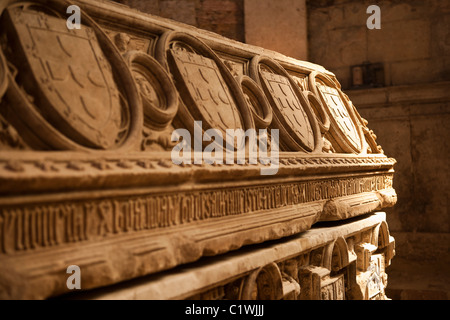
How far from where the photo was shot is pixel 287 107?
2.53 meters

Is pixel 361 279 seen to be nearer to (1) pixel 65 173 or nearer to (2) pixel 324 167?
(2) pixel 324 167

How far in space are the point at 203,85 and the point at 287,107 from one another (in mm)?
641

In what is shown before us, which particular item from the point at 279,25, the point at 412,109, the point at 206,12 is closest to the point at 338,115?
the point at 412,109

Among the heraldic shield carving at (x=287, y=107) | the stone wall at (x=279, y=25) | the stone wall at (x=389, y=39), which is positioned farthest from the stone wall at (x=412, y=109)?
the heraldic shield carving at (x=287, y=107)

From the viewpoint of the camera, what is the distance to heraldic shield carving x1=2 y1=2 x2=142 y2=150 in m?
1.40

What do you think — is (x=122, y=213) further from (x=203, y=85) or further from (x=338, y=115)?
(x=338, y=115)

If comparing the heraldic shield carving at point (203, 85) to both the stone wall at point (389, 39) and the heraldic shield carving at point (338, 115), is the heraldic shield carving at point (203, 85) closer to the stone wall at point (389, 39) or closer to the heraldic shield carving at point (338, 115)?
the heraldic shield carving at point (338, 115)

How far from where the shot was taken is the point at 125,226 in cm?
142

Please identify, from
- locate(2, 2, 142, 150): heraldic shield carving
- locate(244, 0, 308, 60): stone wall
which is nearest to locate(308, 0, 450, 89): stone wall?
locate(244, 0, 308, 60): stone wall

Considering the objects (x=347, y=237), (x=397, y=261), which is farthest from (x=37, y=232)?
(x=397, y=261)

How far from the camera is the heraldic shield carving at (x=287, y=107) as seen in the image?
7.91ft

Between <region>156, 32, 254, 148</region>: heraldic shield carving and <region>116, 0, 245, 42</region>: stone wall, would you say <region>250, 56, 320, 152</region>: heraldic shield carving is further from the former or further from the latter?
<region>116, 0, 245, 42</region>: stone wall

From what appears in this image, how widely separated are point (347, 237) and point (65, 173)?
1.73 metres

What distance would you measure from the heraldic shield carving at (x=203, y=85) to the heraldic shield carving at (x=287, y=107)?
0.91ft
